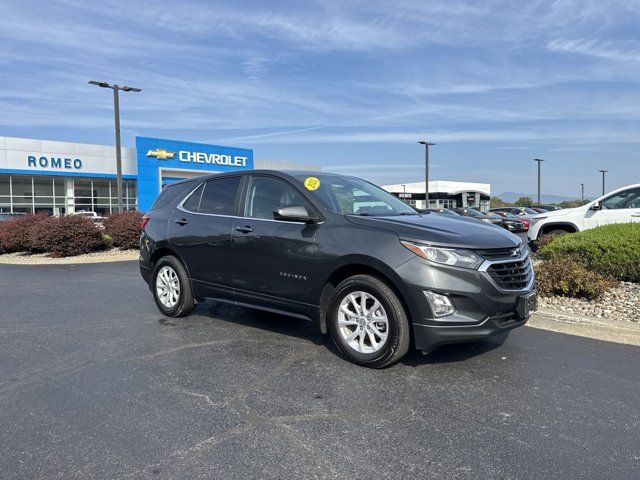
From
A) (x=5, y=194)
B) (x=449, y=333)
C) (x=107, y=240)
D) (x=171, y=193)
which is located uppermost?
(x=5, y=194)

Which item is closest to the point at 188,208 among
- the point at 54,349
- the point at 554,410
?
the point at 54,349

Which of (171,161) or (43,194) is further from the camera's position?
(171,161)

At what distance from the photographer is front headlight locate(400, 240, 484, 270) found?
422 centimetres

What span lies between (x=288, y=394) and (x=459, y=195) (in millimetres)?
69347

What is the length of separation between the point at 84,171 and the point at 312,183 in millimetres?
33621

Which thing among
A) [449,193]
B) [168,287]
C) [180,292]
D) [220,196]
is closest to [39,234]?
[168,287]

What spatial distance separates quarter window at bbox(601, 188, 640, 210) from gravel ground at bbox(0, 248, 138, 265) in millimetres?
12063

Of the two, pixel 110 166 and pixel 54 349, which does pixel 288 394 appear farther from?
pixel 110 166

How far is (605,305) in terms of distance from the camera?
6.84m

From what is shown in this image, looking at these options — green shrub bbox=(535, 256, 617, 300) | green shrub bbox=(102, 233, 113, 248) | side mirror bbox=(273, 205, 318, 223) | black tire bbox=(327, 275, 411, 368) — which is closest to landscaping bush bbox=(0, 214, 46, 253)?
green shrub bbox=(102, 233, 113, 248)

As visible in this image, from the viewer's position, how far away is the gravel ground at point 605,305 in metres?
6.41

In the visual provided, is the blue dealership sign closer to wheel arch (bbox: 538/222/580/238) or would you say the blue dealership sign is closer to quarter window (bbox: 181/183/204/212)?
wheel arch (bbox: 538/222/580/238)

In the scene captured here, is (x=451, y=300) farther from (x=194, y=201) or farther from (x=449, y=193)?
(x=449, y=193)

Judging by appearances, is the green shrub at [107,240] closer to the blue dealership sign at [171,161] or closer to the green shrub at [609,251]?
the green shrub at [609,251]
